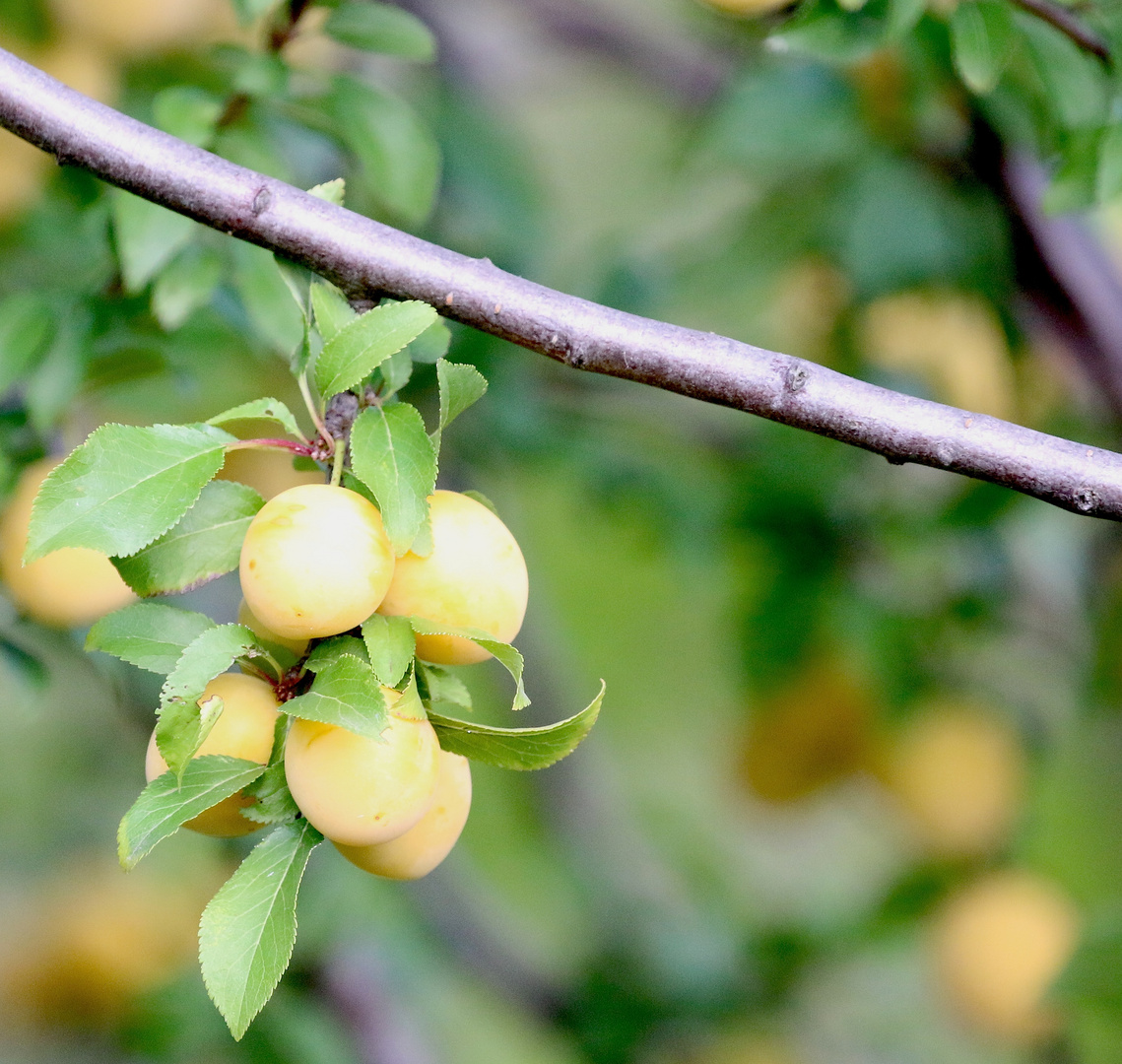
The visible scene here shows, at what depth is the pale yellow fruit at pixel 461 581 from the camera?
0.39 metres

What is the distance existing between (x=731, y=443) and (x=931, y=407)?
0.93m

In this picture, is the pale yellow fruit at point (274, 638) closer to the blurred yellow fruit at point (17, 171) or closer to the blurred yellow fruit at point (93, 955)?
the blurred yellow fruit at point (17, 171)

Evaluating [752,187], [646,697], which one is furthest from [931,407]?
[646,697]

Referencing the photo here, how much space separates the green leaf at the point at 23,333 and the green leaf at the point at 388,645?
0.31m

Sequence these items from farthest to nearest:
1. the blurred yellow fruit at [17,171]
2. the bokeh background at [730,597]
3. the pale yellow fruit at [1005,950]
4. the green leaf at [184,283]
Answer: the pale yellow fruit at [1005,950]
the bokeh background at [730,597]
the blurred yellow fruit at [17,171]
the green leaf at [184,283]

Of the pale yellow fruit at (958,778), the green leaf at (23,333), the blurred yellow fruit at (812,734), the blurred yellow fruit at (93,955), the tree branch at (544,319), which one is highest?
the tree branch at (544,319)

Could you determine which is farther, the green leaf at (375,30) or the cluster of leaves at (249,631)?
the green leaf at (375,30)

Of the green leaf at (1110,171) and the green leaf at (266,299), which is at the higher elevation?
the green leaf at (1110,171)

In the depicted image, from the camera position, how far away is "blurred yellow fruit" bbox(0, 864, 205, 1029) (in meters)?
1.26

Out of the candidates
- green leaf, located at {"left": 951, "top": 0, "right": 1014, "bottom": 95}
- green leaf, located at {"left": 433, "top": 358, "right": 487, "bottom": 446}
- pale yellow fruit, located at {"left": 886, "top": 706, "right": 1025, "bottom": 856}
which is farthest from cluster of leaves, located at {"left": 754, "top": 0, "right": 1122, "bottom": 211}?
pale yellow fruit, located at {"left": 886, "top": 706, "right": 1025, "bottom": 856}

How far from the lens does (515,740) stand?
0.38 metres

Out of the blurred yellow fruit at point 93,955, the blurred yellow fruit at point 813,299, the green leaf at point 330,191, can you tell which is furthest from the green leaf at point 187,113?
the blurred yellow fruit at point 93,955

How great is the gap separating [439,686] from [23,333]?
329 millimetres

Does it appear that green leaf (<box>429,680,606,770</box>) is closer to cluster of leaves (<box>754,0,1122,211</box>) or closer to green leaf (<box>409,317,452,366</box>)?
green leaf (<box>409,317,452,366</box>)
